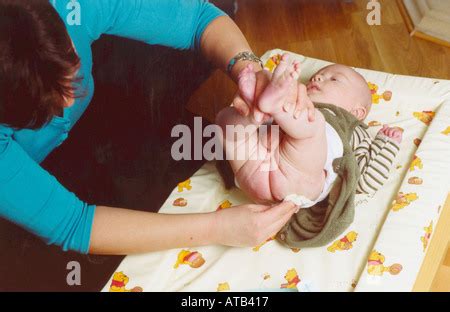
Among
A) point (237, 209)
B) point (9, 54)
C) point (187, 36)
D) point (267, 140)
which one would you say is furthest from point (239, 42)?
point (9, 54)

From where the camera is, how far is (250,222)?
72 cm

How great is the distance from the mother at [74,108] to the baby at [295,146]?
38 millimetres

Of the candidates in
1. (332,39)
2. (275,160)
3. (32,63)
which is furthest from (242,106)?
(332,39)

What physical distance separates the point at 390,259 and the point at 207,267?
29 centimetres

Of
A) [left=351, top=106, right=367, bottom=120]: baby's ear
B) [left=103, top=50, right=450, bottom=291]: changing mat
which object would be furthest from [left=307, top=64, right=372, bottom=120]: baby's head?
[left=103, top=50, right=450, bottom=291]: changing mat

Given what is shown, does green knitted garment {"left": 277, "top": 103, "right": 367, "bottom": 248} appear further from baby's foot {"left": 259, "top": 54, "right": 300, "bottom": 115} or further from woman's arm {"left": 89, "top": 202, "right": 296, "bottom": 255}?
baby's foot {"left": 259, "top": 54, "right": 300, "bottom": 115}

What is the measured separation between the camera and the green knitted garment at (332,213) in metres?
0.79

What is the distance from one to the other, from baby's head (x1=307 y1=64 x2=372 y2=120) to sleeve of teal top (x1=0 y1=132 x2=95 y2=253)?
0.47 metres

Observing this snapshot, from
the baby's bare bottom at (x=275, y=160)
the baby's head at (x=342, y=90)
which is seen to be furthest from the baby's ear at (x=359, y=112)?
the baby's bare bottom at (x=275, y=160)

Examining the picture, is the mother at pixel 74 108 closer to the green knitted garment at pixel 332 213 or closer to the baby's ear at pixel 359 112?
the green knitted garment at pixel 332 213

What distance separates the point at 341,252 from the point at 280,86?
0.34 metres
